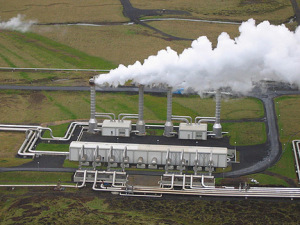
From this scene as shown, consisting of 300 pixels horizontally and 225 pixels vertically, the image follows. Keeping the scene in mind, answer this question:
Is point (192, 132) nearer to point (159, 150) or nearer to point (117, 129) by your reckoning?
point (159, 150)

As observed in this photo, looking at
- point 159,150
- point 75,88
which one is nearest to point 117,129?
point 159,150

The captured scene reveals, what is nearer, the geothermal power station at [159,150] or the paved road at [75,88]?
the geothermal power station at [159,150]

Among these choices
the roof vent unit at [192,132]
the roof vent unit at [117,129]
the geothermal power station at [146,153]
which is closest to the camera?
the geothermal power station at [146,153]

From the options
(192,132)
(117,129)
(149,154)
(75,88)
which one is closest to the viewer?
(149,154)

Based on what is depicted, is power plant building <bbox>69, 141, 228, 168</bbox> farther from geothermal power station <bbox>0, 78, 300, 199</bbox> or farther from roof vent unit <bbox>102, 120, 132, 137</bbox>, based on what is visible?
roof vent unit <bbox>102, 120, 132, 137</bbox>

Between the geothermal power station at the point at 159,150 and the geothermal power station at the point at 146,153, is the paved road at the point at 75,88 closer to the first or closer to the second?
the geothermal power station at the point at 146,153

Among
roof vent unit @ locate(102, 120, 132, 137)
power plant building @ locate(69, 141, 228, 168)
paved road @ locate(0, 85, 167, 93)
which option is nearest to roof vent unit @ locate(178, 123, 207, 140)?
power plant building @ locate(69, 141, 228, 168)


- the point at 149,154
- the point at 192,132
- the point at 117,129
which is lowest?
the point at 149,154

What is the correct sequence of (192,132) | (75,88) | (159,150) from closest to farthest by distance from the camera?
1. (159,150)
2. (192,132)
3. (75,88)

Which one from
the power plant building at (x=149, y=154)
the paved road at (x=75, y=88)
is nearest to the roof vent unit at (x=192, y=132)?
the power plant building at (x=149, y=154)

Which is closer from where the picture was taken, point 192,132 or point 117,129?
point 192,132

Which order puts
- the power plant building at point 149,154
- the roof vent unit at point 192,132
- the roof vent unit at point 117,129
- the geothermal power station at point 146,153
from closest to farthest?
the geothermal power station at point 146,153 → the power plant building at point 149,154 → the roof vent unit at point 192,132 → the roof vent unit at point 117,129
